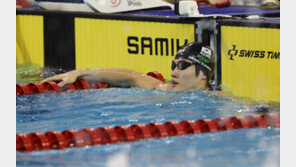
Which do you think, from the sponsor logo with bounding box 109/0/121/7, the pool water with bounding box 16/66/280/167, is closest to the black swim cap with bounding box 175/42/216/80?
the pool water with bounding box 16/66/280/167

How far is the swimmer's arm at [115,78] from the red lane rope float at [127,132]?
1.12 meters

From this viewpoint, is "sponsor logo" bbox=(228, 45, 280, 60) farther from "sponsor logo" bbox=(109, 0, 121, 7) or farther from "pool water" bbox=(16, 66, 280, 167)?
"sponsor logo" bbox=(109, 0, 121, 7)

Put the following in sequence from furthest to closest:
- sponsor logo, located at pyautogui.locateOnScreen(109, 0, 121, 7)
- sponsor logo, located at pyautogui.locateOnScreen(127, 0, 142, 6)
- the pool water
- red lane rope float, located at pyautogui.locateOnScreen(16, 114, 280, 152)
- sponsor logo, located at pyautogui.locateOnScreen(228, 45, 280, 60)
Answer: sponsor logo, located at pyautogui.locateOnScreen(127, 0, 142, 6) < sponsor logo, located at pyautogui.locateOnScreen(109, 0, 121, 7) < sponsor logo, located at pyautogui.locateOnScreen(228, 45, 280, 60) < red lane rope float, located at pyautogui.locateOnScreen(16, 114, 280, 152) < the pool water

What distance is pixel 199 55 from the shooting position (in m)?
5.08

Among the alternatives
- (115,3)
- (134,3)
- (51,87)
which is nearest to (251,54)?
(51,87)

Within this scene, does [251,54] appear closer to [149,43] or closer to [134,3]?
[149,43]

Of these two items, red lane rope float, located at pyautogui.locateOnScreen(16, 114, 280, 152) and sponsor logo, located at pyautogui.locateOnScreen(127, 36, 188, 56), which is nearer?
red lane rope float, located at pyautogui.locateOnScreen(16, 114, 280, 152)

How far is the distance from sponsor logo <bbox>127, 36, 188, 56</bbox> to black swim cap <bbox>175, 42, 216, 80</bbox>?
1.02m

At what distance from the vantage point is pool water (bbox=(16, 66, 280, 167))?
344cm

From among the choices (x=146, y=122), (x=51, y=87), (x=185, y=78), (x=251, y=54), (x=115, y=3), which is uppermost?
(x=115, y=3)

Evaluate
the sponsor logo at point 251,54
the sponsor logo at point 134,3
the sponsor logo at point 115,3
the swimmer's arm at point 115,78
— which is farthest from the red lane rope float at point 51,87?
the sponsor logo at point 134,3

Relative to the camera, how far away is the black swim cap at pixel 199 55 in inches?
199

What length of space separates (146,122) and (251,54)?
5.07 feet
